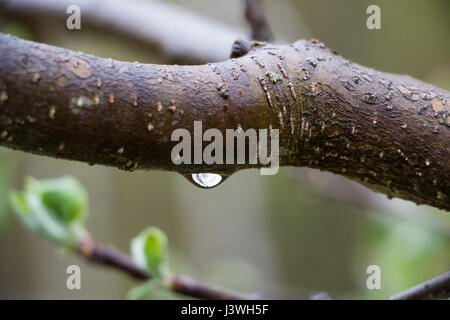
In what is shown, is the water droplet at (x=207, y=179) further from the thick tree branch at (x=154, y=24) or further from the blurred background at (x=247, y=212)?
the blurred background at (x=247, y=212)

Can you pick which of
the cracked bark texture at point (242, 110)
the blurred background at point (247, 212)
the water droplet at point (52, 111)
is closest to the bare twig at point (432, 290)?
the cracked bark texture at point (242, 110)

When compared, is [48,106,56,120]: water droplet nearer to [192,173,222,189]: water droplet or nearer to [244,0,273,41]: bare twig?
[192,173,222,189]: water droplet

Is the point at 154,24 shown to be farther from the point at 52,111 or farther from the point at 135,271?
the point at 52,111

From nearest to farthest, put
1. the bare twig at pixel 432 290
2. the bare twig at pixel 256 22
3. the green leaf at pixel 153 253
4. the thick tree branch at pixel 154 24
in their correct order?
the bare twig at pixel 432 290
the green leaf at pixel 153 253
the bare twig at pixel 256 22
the thick tree branch at pixel 154 24

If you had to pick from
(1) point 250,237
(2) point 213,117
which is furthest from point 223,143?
(1) point 250,237

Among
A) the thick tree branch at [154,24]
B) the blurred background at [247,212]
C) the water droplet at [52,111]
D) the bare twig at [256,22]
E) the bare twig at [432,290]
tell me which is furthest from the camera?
the blurred background at [247,212]

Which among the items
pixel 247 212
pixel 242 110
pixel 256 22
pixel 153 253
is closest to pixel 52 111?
pixel 242 110
